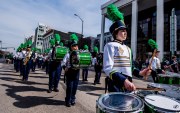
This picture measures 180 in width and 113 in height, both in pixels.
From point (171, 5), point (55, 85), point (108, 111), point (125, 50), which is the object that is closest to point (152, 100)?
point (108, 111)

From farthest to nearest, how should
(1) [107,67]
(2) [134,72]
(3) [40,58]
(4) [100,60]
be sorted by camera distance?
(3) [40,58] → (4) [100,60] → (2) [134,72] → (1) [107,67]

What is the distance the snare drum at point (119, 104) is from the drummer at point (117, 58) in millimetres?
216

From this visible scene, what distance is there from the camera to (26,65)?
8.82 metres

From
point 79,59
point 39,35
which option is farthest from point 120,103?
point 39,35

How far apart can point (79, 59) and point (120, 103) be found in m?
3.33

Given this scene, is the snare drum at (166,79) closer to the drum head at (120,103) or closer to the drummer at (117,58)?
the drummer at (117,58)

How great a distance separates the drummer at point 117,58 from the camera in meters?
2.29

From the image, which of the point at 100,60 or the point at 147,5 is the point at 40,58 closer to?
the point at 100,60

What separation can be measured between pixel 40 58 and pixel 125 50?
19.5 meters

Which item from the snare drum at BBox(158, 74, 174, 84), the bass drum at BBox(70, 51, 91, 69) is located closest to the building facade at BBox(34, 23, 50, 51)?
the bass drum at BBox(70, 51, 91, 69)

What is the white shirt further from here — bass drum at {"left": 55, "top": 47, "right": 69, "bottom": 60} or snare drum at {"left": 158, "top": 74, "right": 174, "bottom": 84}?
bass drum at {"left": 55, "top": 47, "right": 69, "bottom": 60}

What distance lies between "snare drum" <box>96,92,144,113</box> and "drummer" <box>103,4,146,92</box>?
0.71 ft

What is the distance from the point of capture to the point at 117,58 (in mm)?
2480

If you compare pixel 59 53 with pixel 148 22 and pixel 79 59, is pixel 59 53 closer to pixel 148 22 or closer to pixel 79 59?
pixel 79 59
